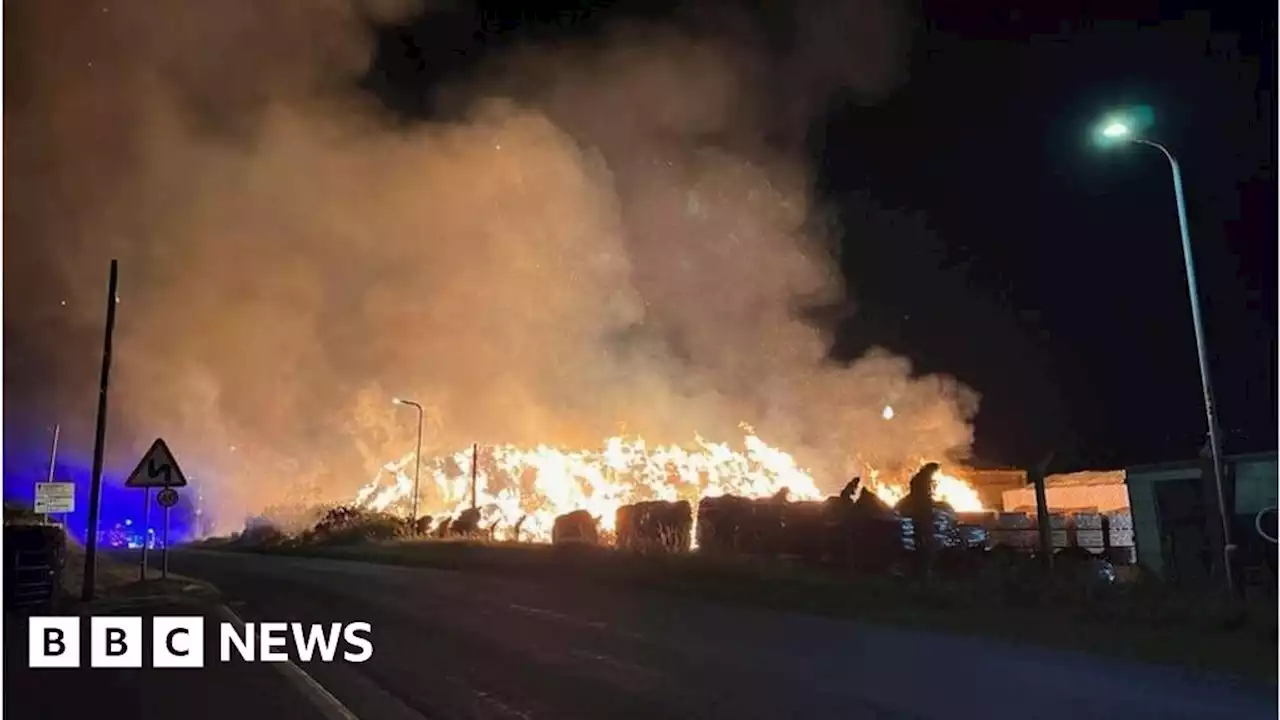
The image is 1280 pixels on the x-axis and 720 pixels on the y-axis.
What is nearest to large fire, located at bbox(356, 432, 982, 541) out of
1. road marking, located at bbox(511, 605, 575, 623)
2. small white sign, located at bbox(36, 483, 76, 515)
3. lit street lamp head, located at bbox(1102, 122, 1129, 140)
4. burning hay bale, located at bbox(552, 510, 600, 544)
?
burning hay bale, located at bbox(552, 510, 600, 544)

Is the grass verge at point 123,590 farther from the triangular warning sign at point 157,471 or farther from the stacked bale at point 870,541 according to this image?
the stacked bale at point 870,541

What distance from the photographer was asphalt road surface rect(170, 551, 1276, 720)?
7375mm

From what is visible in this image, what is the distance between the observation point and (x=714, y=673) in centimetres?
885

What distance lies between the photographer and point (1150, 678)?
8664mm

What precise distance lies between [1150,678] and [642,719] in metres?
4.80

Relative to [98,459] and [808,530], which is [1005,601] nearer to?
[808,530]

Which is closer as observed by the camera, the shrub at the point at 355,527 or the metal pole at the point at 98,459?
the metal pole at the point at 98,459

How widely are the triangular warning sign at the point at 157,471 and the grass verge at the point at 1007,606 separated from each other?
836 centimetres

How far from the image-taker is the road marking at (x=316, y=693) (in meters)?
7.21

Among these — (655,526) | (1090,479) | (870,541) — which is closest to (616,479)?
(655,526)

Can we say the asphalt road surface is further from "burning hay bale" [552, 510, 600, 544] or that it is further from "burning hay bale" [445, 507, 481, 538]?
"burning hay bale" [445, 507, 481, 538]

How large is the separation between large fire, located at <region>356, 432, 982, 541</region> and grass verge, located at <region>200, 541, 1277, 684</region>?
75.5 feet

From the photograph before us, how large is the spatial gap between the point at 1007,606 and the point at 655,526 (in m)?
15.3

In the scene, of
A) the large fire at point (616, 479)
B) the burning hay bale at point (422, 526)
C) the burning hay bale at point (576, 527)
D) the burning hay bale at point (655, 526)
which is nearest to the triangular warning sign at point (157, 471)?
the burning hay bale at point (655, 526)
